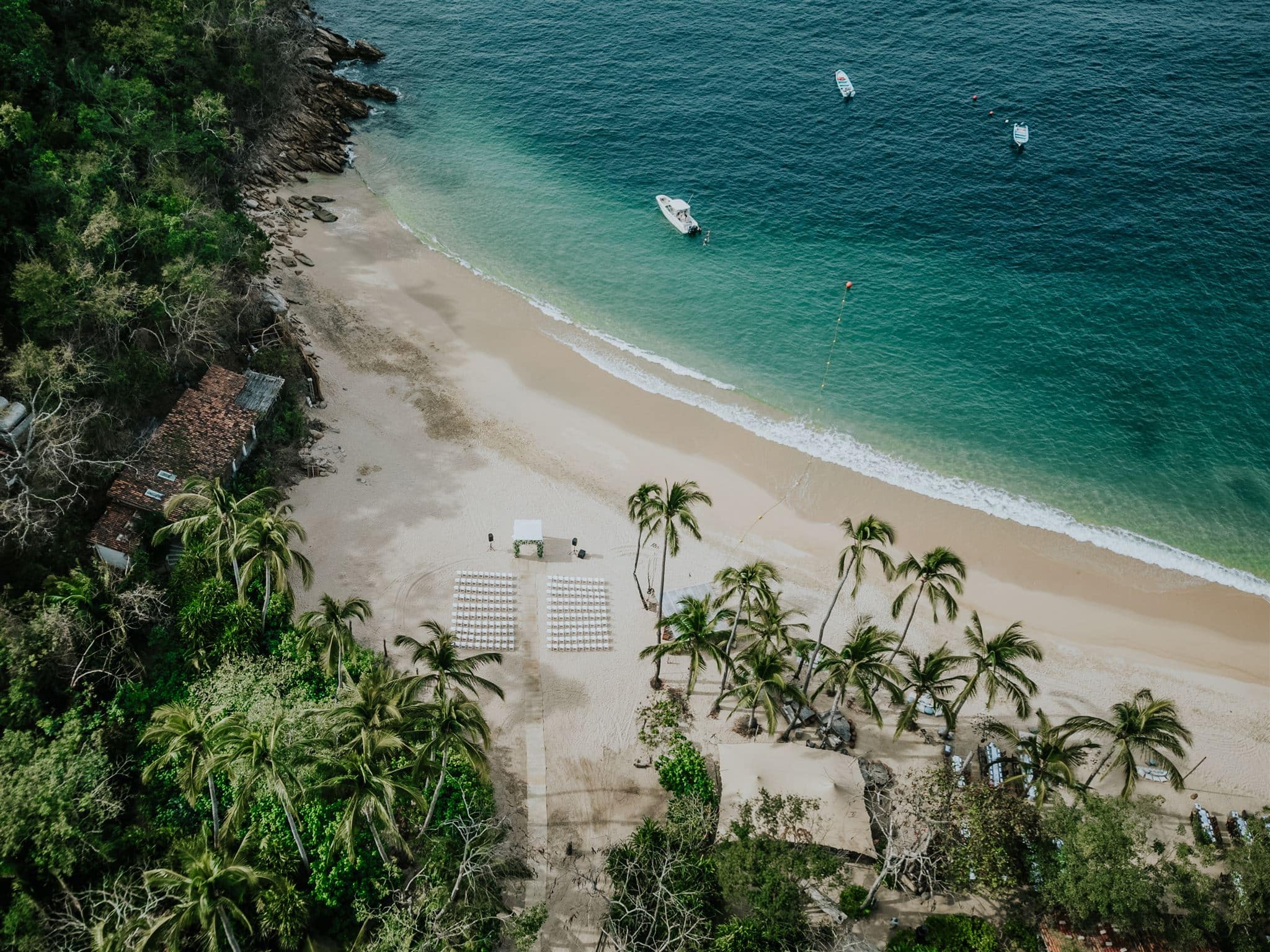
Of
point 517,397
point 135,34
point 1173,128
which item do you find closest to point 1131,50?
point 1173,128

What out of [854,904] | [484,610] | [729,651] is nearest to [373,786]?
[484,610]

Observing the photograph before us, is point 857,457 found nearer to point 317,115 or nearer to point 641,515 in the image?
point 641,515

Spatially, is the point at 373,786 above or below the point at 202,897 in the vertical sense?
above

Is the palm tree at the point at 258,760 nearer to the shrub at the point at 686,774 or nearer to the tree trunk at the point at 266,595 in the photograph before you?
the tree trunk at the point at 266,595

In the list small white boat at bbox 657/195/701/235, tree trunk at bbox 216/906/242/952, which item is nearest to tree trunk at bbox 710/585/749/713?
tree trunk at bbox 216/906/242/952

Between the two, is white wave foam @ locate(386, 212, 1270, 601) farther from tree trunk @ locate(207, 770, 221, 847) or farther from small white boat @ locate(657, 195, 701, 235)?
tree trunk @ locate(207, 770, 221, 847)

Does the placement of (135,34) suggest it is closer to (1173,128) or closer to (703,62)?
(703,62)
